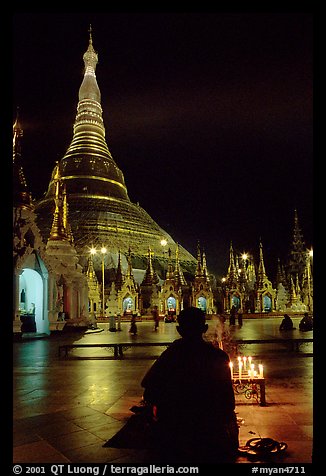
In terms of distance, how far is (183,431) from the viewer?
10.7 ft

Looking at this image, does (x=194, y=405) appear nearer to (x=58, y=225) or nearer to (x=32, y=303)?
(x=32, y=303)

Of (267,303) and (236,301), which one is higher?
(236,301)

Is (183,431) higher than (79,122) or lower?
lower

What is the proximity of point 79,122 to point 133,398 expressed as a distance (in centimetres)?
6951

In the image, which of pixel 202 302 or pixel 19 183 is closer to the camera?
pixel 19 183

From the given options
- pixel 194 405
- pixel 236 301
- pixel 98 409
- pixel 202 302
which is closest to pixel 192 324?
pixel 194 405

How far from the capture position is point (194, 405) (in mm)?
3314

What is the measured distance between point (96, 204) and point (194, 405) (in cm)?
6287

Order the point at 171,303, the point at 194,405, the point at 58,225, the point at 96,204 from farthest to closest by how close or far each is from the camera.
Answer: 1. the point at 96,204
2. the point at 171,303
3. the point at 58,225
4. the point at 194,405

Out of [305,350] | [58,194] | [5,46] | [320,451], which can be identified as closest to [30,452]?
[320,451]

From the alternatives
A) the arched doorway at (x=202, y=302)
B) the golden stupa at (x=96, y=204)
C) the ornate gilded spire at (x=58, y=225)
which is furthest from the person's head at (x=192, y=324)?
the golden stupa at (x=96, y=204)

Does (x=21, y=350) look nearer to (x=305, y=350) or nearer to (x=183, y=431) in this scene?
(x=305, y=350)

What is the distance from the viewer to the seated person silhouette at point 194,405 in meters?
3.26

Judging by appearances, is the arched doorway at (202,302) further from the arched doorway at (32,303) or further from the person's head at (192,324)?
the person's head at (192,324)
